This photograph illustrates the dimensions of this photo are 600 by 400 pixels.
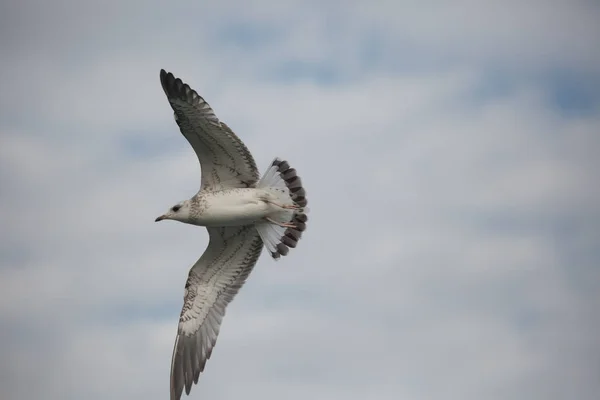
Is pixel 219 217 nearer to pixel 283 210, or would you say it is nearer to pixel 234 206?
pixel 234 206

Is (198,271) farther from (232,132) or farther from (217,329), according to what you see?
(232,132)

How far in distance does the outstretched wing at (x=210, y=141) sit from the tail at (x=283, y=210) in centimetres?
36

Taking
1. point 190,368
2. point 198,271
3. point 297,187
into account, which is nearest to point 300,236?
point 297,187

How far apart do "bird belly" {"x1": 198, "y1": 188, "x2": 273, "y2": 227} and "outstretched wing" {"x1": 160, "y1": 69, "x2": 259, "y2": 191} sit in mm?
298

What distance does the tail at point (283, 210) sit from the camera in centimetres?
1872

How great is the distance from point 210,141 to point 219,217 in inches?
57.2

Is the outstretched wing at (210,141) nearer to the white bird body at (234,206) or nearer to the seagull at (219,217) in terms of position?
the seagull at (219,217)

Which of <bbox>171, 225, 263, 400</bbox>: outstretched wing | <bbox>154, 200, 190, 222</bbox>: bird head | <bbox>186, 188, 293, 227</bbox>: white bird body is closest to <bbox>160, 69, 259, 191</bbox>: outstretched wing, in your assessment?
<bbox>186, 188, 293, 227</bbox>: white bird body

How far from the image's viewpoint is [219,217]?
18.5 meters

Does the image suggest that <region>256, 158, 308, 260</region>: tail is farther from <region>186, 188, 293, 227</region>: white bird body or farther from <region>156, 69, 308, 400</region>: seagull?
<region>186, 188, 293, 227</region>: white bird body

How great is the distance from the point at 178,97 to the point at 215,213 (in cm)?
235

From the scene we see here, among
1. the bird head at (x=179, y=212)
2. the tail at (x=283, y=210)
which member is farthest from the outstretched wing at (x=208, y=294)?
the bird head at (x=179, y=212)

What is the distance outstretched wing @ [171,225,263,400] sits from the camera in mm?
19688

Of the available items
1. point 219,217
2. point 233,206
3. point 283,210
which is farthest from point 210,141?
point 283,210
